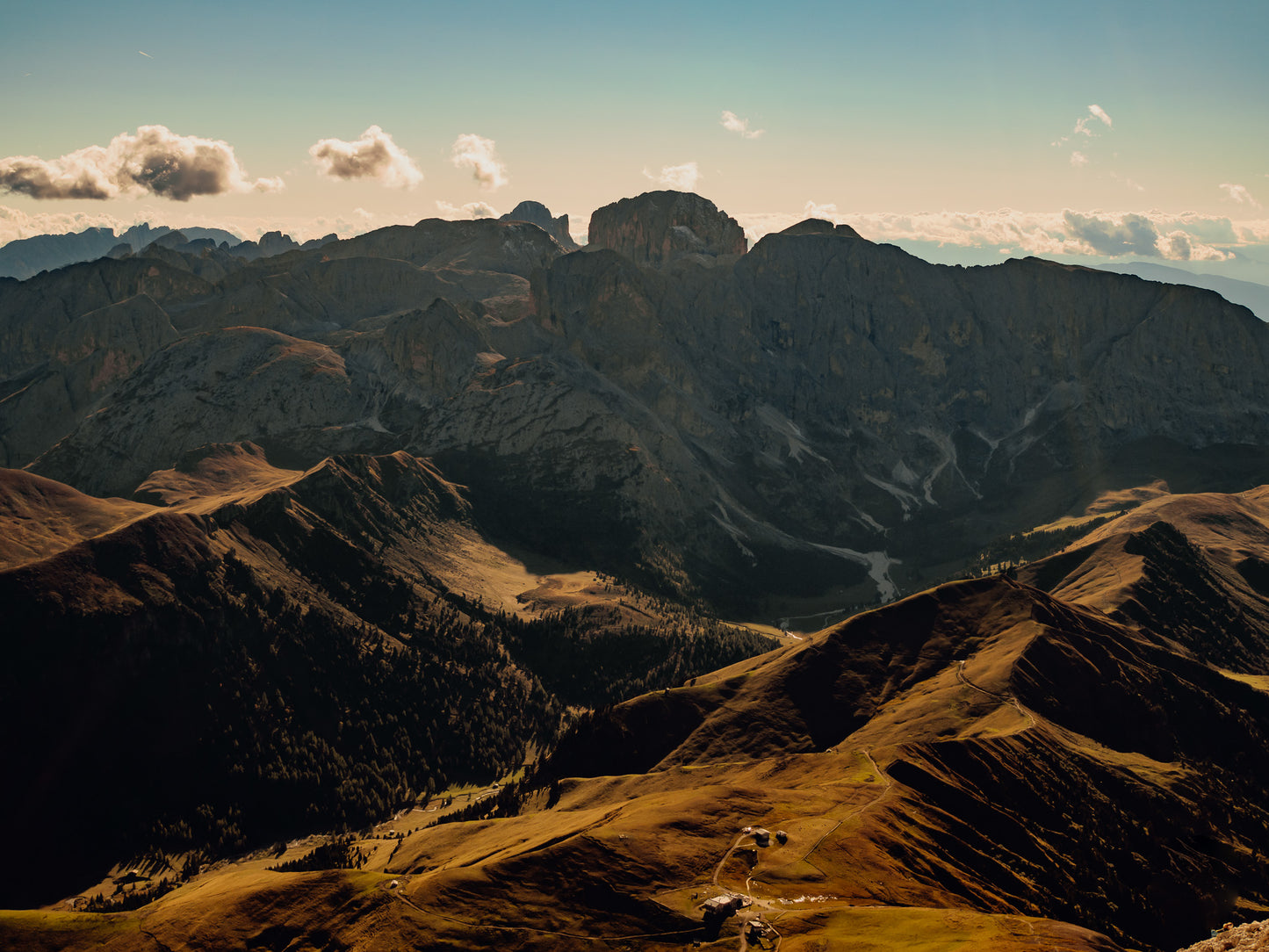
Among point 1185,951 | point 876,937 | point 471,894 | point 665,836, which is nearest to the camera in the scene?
point 1185,951

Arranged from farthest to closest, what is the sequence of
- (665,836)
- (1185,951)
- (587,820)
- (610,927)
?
(587,820) < (665,836) < (610,927) < (1185,951)

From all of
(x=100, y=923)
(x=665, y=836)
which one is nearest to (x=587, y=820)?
(x=665, y=836)

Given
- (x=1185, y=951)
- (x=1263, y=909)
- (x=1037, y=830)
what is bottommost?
(x=1263, y=909)

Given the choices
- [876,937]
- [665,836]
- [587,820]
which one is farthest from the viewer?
[587,820]

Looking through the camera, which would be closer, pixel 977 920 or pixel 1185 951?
pixel 1185 951

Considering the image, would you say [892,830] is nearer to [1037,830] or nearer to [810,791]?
[810,791]

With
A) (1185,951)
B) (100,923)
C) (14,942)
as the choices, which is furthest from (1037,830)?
(14,942)

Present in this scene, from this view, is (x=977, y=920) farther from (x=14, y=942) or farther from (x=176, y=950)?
(x=14, y=942)

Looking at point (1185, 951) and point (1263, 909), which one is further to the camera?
point (1263, 909)

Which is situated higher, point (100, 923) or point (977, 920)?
point (977, 920)
